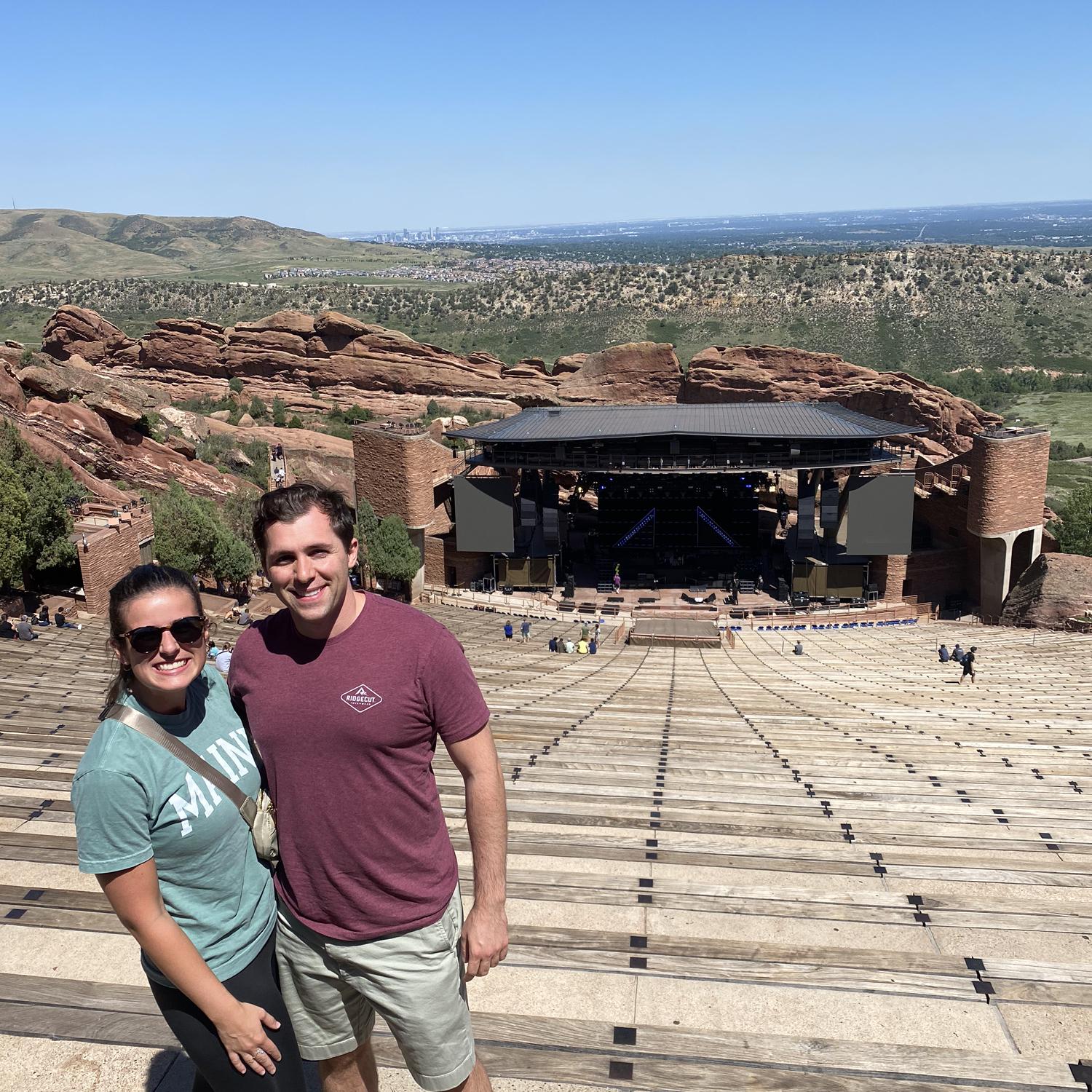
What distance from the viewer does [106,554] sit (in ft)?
78.4

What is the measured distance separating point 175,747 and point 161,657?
302 mm

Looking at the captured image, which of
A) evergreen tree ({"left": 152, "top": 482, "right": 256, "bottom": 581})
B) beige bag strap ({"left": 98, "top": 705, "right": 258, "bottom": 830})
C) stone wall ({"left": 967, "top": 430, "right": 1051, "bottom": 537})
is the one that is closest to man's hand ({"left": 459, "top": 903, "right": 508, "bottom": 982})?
beige bag strap ({"left": 98, "top": 705, "right": 258, "bottom": 830})

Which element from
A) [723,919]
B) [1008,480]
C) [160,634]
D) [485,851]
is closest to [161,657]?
[160,634]

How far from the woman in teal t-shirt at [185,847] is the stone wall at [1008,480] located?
1454 inches

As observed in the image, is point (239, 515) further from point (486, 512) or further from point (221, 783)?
point (221, 783)

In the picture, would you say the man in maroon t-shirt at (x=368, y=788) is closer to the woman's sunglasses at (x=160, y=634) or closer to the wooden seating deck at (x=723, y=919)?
the woman's sunglasses at (x=160, y=634)

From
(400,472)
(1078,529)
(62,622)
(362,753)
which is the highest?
(362,753)

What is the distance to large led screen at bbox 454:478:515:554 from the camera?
1479 inches

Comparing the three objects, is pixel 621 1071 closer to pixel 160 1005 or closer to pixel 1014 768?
pixel 160 1005

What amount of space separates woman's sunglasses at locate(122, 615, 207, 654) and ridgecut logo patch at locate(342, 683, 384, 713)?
0.58m

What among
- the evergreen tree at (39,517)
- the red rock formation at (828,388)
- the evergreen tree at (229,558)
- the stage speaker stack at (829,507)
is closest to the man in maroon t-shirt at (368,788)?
the evergreen tree at (39,517)

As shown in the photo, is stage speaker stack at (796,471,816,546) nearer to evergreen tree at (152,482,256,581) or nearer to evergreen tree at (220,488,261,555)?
evergreen tree at (220,488,261,555)

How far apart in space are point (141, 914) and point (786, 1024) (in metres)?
2.94

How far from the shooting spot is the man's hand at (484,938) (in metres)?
3.27
